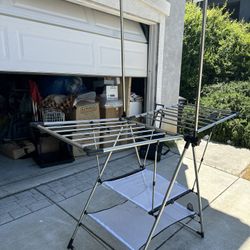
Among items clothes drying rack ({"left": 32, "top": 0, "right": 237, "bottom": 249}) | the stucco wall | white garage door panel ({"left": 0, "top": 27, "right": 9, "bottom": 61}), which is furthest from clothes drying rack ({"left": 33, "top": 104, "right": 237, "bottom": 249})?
the stucco wall

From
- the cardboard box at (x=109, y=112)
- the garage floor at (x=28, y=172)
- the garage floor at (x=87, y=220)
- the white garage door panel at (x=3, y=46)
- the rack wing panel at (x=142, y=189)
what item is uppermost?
the white garage door panel at (x=3, y=46)

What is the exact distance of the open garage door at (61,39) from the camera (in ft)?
8.22

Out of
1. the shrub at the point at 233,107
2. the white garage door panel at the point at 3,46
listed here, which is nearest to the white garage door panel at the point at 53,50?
the white garage door panel at the point at 3,46

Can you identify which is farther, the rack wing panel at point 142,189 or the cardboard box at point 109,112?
the cardboard box at point 109,112

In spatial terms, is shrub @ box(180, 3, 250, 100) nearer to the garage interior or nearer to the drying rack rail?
the garage interior

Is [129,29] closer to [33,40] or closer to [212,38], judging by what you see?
[33,40]

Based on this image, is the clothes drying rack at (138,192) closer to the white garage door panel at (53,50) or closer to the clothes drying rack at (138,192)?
the clothes drying rack at (138,192)

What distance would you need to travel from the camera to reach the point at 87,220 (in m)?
2.37

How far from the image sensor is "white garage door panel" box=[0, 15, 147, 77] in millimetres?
2504

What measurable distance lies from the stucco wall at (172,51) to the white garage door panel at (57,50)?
0.81 m

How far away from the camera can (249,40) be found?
7.29 meters

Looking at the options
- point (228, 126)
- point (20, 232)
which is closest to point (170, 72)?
point (228, 126)

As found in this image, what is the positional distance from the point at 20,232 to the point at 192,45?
7.78 m

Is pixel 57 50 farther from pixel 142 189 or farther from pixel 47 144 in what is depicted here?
pixel 142 189
